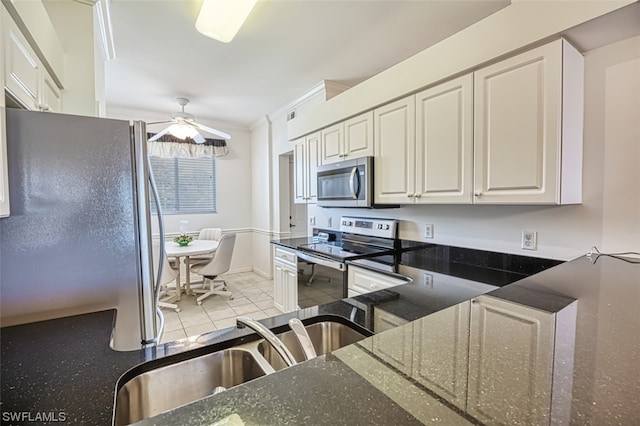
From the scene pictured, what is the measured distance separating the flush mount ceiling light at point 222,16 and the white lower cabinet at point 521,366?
6.36 ft

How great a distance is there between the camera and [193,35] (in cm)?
244

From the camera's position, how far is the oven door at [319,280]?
236cm

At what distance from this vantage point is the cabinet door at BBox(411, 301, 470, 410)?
528mm

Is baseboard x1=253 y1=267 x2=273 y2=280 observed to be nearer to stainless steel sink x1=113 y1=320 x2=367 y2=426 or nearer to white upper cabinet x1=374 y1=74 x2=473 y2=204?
white upper cabinet x1=374 y1=74 x2=473 y2=204

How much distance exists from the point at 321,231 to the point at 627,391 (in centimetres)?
310

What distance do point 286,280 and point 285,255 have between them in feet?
0.90

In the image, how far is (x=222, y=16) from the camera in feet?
5.96

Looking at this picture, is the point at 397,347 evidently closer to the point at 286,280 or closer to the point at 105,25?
the point at 286,280

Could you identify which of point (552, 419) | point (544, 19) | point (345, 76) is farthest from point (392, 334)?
point (345, 76)

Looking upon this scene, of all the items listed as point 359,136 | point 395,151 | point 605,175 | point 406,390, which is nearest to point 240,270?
point 359,136

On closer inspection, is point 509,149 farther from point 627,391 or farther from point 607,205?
point 627,391

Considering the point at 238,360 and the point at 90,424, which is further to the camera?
the point at 238,360

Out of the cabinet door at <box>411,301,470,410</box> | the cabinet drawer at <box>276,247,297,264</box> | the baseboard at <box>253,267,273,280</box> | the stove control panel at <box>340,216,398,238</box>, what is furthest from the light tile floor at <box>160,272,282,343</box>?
the cabinet door at <box>411,301,470,410</box>

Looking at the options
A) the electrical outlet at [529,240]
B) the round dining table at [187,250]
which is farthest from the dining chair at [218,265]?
the electrical outlet at [529,240]
